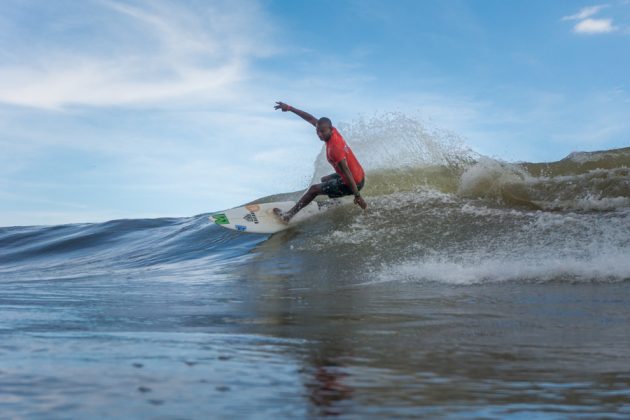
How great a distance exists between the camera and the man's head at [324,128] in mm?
9984

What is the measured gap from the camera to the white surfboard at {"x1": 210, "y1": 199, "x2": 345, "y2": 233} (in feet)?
38.0

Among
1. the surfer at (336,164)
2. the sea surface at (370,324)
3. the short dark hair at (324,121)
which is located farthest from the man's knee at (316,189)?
the short dark hair at (324,121)

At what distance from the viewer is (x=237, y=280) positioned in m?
7.44

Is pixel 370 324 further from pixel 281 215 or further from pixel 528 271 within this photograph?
pixel 281 215

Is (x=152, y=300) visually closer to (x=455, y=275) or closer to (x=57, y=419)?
(x=455, y=275)

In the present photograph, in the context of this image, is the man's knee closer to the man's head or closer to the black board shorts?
the black board shorts

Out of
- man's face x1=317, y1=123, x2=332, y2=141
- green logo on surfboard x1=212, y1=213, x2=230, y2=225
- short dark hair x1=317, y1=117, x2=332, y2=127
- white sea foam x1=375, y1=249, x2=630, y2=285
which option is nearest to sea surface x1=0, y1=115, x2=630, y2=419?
white sea foam x1=375, y1=249, x2=630, y2=285

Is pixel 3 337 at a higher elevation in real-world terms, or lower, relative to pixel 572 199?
lower

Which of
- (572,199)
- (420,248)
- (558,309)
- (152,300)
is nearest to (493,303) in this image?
(558,309)

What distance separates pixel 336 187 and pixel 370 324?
7.23 meters

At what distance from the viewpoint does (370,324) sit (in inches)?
134

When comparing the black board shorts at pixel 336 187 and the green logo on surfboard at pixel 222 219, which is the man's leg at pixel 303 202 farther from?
the green logo on surfboard at pixel 222 219

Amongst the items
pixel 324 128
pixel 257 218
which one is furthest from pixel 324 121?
pixel 257 218

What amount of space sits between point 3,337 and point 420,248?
6.96 meters
